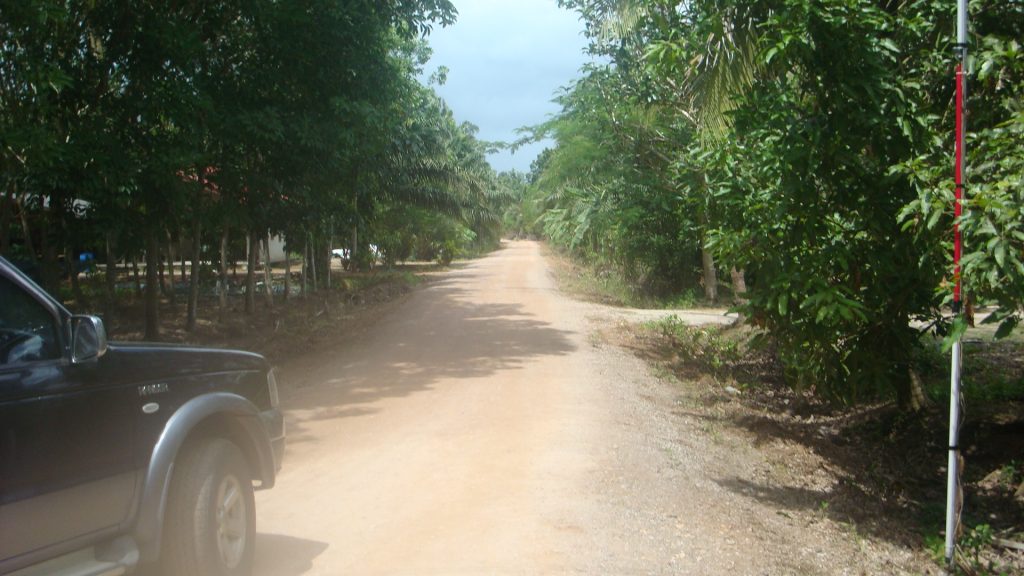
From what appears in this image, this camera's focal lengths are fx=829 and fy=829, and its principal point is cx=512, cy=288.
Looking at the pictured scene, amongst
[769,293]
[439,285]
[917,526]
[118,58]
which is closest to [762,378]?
[917,526]

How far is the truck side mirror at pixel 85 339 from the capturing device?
342cm

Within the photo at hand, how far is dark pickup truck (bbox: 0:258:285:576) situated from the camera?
10.4 ft

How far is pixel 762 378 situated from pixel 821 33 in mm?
8596

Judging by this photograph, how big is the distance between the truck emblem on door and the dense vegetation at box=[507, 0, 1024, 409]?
4.55 meters

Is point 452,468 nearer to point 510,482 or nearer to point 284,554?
point 510,482

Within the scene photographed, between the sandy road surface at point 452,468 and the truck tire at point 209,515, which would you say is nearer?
the truck tire at point 209,515

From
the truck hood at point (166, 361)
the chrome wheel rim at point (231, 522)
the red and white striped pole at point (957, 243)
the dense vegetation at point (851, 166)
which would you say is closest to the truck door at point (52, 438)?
the truck hood at point (166, 361)

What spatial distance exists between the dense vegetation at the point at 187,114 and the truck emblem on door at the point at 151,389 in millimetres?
5484

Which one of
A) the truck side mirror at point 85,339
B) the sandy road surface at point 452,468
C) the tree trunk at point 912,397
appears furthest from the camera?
the tree trunk at point 912,397

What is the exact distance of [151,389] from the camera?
3.84 metres

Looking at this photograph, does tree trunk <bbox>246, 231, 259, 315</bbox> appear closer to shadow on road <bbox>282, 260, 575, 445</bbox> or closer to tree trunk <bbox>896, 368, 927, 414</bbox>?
shadow on road <bbox>282, 260, 575, 445</bbox>

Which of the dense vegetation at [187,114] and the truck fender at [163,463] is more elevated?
the dense vegetation at [187,114]

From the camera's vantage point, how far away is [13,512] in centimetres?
308

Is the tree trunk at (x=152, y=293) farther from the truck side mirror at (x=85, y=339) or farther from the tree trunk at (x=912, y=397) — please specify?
the tree trunk at (x=912, y=397)
